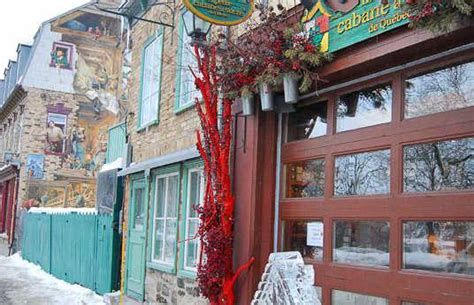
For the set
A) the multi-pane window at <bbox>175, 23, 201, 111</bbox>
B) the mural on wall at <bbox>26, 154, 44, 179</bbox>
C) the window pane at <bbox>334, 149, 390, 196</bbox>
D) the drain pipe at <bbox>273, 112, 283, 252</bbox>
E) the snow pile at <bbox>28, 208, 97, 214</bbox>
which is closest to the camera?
the window pane at <bbox>334, 149, 390, 196</bbox>

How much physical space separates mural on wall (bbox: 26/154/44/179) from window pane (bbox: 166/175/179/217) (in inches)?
639

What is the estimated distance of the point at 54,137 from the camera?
23.8m

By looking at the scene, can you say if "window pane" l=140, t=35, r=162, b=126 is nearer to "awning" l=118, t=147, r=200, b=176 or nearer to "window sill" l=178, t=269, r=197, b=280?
"awning" l=118, t=147, r=200, b=176

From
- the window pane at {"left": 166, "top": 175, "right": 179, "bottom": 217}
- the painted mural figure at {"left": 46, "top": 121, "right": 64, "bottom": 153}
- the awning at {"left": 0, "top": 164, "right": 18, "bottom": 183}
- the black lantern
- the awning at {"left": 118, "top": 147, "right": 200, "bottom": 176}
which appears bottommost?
the window pane at {"left": 166, "top": 175, "right": 179, "bottom": 217}

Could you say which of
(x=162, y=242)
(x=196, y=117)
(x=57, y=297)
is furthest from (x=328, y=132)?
(x=57, y=297)

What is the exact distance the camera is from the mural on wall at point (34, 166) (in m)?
23.1

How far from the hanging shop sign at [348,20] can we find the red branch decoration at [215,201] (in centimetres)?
141

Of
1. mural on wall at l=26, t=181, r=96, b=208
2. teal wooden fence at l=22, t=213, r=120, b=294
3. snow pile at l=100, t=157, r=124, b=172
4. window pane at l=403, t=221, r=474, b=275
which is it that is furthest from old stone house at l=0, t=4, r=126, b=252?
window pane at l=403, t=221, r=474, b=275

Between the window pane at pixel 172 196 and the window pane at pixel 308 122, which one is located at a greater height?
the window pane at pixel 308 122

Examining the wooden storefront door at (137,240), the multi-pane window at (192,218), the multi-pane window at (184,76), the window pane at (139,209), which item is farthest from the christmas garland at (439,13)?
the window pane at (139,209)

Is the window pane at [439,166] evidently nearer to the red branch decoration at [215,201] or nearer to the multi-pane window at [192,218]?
the red branch decoration at [215,201]

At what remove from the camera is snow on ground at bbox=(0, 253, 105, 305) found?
11.4 metres

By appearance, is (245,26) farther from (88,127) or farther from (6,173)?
(6,173)

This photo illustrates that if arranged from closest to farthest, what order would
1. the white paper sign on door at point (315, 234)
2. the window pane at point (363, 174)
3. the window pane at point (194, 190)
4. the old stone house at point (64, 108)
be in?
the window pane at point (363, 174) < the white paper sign on door at point (315, 234) < the window pane at point (194, 190) < the old stone house at point (64, 108)
